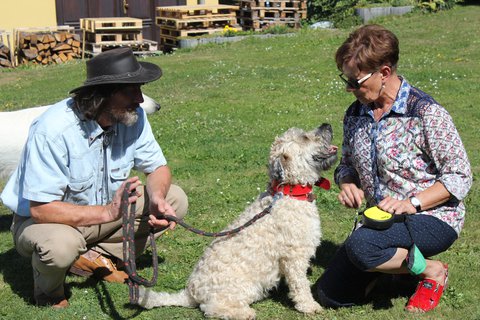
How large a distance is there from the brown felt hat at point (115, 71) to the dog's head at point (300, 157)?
3.40 feet

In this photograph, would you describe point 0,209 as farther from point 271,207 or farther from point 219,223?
point 271,207

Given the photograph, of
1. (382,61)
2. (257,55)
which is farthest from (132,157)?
(257,55)

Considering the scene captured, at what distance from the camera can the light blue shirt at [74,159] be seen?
4.74 m

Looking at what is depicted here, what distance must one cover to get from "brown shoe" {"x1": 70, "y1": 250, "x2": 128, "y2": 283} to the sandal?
229 centimetres

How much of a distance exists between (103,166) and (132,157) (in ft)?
0.95

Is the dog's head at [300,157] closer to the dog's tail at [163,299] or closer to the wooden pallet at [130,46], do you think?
the dog's tail at [163,299]

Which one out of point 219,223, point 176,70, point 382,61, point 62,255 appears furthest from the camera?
point 176,70

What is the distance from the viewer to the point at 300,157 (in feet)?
15.9

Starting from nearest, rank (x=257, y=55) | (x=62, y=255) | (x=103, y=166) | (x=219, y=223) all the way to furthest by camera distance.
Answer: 1. (x=62, y=255)
2. (x=103, y=166)
3. (x=219, y=223)
4. (x=257, y=55)

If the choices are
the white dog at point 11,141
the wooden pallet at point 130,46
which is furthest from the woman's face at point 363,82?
the wooden pallet at point 130,46

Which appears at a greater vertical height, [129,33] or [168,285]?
[129,33]

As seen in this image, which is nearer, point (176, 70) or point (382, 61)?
point (382, 61)

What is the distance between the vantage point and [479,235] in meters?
6.05

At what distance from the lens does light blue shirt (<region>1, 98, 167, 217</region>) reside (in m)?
4.74
